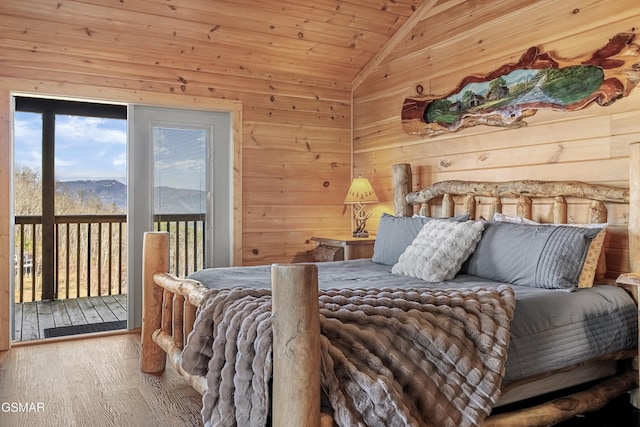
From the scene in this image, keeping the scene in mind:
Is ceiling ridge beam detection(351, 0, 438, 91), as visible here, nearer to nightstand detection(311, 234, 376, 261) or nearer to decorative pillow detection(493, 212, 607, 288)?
nightstand detection(311, 234, 376, 261)

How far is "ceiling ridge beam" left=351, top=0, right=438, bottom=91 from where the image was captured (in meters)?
3.99

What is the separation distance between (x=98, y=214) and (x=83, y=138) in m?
0.93

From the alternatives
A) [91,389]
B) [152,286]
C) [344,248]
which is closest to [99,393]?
[91,389]

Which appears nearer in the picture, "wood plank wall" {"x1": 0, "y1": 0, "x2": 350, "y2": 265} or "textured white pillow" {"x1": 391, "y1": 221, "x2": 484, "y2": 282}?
"textured white pillow" {"x1": 391, "y1": 221, "x2": 484, "y2": 282}

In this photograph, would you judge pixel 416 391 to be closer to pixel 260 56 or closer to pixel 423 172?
pixel 423 172

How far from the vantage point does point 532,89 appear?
306 centimetres

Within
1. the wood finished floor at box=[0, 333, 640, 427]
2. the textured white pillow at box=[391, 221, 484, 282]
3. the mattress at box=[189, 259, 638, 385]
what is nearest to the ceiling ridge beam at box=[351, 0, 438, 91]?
the textured white pillow at box=[391, 221, 484, 282]

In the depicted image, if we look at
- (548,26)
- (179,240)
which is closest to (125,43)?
(179,240)

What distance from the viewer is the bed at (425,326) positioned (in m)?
1.46

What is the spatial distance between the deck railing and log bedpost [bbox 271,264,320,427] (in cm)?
494

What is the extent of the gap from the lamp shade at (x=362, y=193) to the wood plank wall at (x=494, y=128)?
0.63ft

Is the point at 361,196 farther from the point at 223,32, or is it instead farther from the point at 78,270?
the point at 78,270

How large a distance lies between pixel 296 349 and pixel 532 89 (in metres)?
2.42

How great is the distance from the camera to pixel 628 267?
8.71ft
